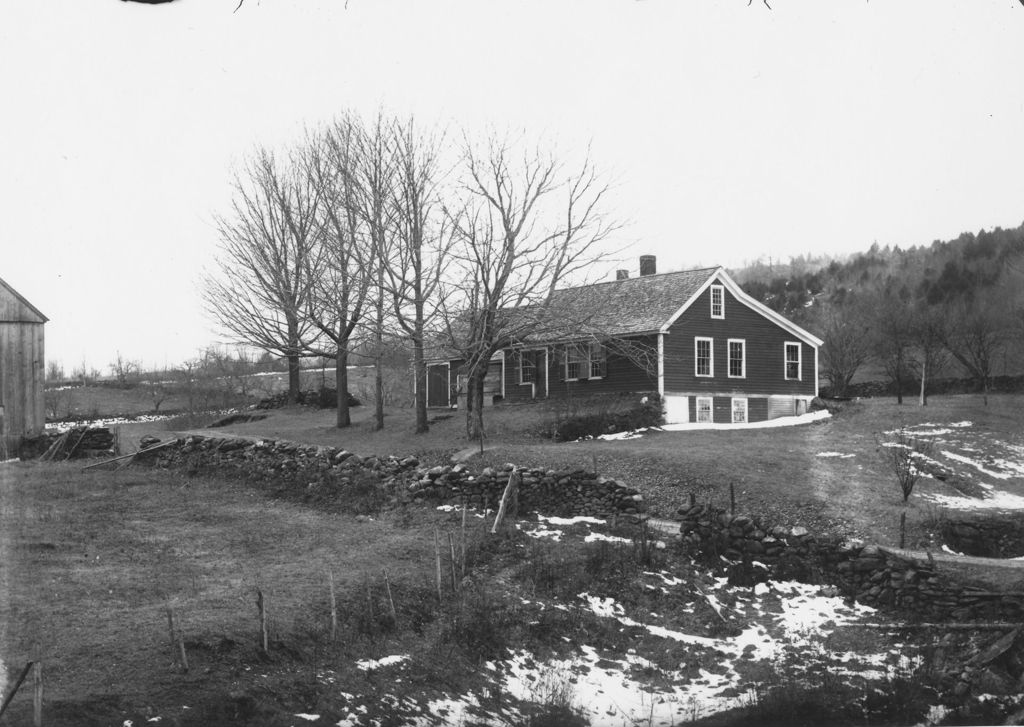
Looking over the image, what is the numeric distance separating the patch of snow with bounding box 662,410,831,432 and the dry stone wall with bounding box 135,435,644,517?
1458cm

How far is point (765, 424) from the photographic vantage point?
1524 inches

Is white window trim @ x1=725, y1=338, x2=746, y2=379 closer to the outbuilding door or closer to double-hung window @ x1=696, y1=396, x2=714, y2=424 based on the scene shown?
double-hung window @ x1=696, y1=396, x2=714, y2=424

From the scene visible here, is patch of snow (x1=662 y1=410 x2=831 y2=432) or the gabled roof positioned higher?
the gabled roof

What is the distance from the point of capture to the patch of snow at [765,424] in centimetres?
3696

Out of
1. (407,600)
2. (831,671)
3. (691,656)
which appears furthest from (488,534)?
(831,671)

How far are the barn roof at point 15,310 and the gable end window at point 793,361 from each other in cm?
2942

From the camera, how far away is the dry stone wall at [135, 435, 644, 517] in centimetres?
2162

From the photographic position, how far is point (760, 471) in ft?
83.4

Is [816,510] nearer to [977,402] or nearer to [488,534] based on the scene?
[488,534]

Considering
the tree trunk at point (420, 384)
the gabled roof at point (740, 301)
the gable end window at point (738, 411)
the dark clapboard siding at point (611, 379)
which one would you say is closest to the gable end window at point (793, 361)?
the gabled roof at point (740, 301)

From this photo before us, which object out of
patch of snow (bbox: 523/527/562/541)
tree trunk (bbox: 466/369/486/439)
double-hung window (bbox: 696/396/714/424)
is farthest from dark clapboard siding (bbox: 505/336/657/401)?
patch of snow (bbox: 523/527/562/541)

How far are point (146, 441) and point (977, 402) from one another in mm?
39041

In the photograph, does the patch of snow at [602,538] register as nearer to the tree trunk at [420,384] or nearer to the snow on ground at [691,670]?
the snow on ground at [691,670]

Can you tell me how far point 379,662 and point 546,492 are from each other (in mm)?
10085
